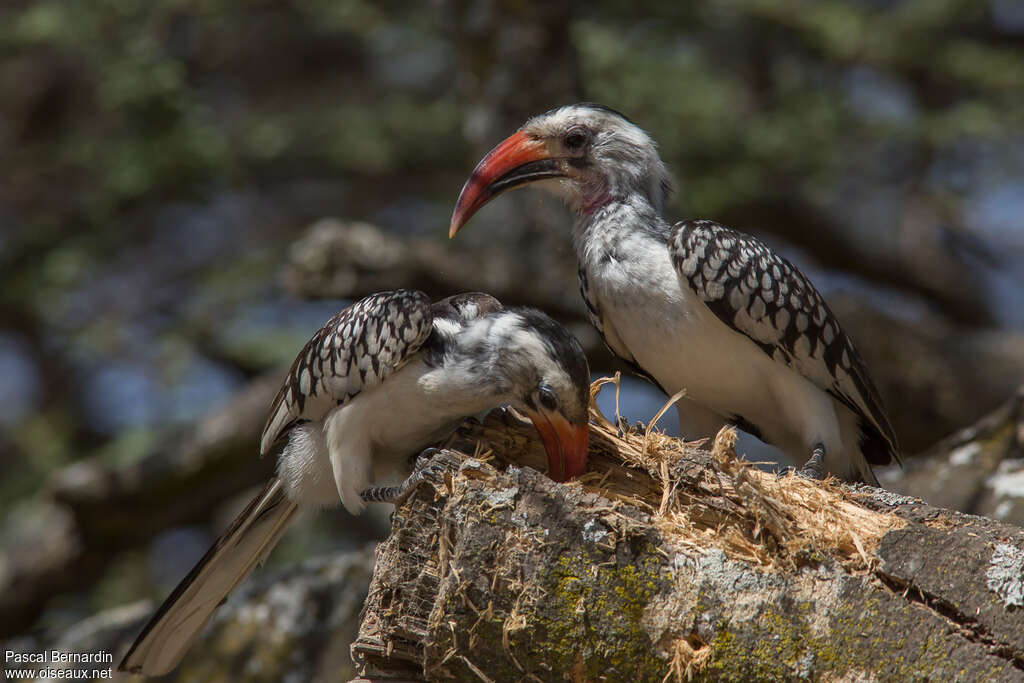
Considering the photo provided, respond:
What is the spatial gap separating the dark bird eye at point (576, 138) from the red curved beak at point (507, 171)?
0.08m

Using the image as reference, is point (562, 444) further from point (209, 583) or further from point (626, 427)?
point (209, 583)

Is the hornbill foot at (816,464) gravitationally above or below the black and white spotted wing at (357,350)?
below

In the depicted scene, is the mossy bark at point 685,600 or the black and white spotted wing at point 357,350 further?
the black and white spotted wing at point 357,350

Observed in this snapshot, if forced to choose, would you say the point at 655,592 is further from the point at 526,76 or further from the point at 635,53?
the point at 635,53

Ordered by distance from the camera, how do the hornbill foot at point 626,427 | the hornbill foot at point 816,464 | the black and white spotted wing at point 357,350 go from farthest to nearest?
the hornbill foot at point 816,464 → the hornbill foot at point 626,427 → the black and white spotted wing at point 357,350

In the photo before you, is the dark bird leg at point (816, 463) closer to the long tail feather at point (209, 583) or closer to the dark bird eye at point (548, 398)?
the dark bird eye at point (548, 398)

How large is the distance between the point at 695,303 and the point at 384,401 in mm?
1128

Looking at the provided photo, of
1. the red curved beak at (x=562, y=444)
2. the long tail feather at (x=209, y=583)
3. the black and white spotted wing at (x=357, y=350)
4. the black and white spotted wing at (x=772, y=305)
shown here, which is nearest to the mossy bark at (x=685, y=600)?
the red curved beak at (x=562, y=444)

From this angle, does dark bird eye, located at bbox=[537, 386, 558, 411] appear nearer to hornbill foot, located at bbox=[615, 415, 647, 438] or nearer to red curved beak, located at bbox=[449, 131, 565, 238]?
hornbill foot, located at bbox=[615, 415, 647, 438]

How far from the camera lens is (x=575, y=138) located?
13.1 ft

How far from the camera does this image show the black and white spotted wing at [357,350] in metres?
3.31

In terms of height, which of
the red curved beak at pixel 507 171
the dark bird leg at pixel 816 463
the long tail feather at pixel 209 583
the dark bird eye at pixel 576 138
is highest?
the dark bird eye at pixel 576 138

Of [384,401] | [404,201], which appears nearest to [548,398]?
[384,401]

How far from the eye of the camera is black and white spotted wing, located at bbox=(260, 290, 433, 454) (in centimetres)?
331
